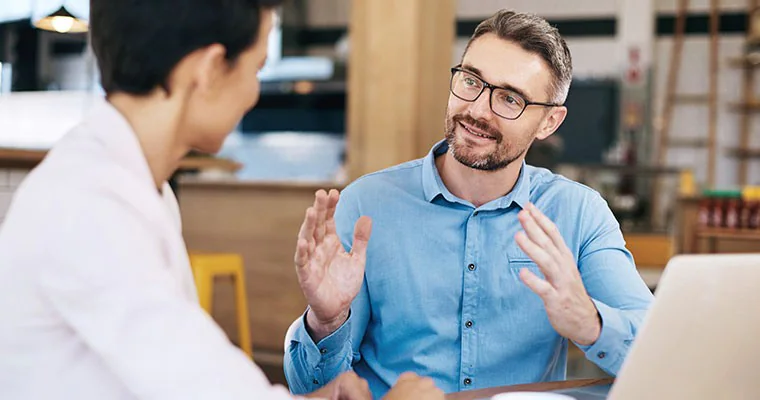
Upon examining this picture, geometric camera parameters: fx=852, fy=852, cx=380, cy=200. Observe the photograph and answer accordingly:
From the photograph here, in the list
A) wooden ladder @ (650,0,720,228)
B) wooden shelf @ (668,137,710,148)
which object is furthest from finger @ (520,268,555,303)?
wooden shelf @ (668,137,710,148)

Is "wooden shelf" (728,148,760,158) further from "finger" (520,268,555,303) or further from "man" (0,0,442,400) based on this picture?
"man" (0,0,442,400)

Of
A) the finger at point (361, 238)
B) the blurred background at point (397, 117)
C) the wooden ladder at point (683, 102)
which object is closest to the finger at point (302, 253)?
the finger at point (361, 238)

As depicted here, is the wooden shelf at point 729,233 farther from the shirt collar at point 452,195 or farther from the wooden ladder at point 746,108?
the wooden ladder at point 746,108

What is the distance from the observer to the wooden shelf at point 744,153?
9.79 metres

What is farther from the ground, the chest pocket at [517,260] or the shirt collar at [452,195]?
the shirt collar at [452,195]

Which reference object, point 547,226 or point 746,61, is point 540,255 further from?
point 746,61

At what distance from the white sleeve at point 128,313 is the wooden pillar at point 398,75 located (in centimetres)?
340

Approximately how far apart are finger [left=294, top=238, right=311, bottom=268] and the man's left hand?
0.33m

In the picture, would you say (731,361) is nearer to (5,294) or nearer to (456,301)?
(456,301)

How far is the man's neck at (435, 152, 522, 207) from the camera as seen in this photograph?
5.61 ft

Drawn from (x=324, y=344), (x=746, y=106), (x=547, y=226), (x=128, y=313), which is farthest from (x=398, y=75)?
(x=746, y=106)

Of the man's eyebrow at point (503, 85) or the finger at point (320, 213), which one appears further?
the man's eyebrow at point (503, 85)

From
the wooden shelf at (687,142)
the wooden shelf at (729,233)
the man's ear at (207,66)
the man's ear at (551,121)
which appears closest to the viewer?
the man's ear at (207,66)

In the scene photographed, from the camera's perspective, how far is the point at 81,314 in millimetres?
732
